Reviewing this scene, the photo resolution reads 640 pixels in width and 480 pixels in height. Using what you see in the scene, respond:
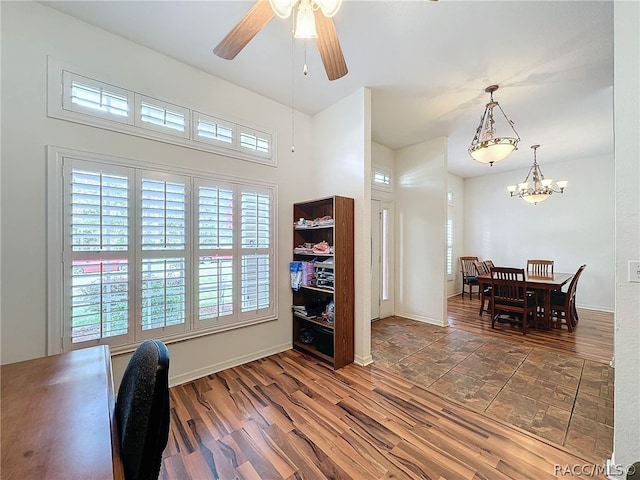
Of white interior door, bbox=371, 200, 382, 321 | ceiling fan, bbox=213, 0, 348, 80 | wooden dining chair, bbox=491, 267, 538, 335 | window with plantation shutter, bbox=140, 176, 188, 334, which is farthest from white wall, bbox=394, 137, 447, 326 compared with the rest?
window with plantation shutter, bbox=140, 176, 188, 334

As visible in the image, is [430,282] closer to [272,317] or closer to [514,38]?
[272,317]

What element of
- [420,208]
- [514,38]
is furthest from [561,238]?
[514,38]

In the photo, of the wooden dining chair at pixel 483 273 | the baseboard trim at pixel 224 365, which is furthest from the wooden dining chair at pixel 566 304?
the baseboard trim at pixel 224 365

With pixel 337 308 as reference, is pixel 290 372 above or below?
below

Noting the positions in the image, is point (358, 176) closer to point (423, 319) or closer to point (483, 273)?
point (423, 319)

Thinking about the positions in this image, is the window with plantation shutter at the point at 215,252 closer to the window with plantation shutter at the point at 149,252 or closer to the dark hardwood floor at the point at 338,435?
the window with plantation shutter at the point at 149,252

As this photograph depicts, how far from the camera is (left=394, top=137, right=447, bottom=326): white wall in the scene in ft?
14.3

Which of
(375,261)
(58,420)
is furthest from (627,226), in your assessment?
(375,261)

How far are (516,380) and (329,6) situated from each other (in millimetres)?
3439

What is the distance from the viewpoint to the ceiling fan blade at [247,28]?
1356mm

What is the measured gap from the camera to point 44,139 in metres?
1.95

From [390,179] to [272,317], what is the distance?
3.37 metres

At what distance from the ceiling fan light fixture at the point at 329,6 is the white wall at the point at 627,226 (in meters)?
1.64

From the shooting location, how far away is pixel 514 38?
7.38 feet
